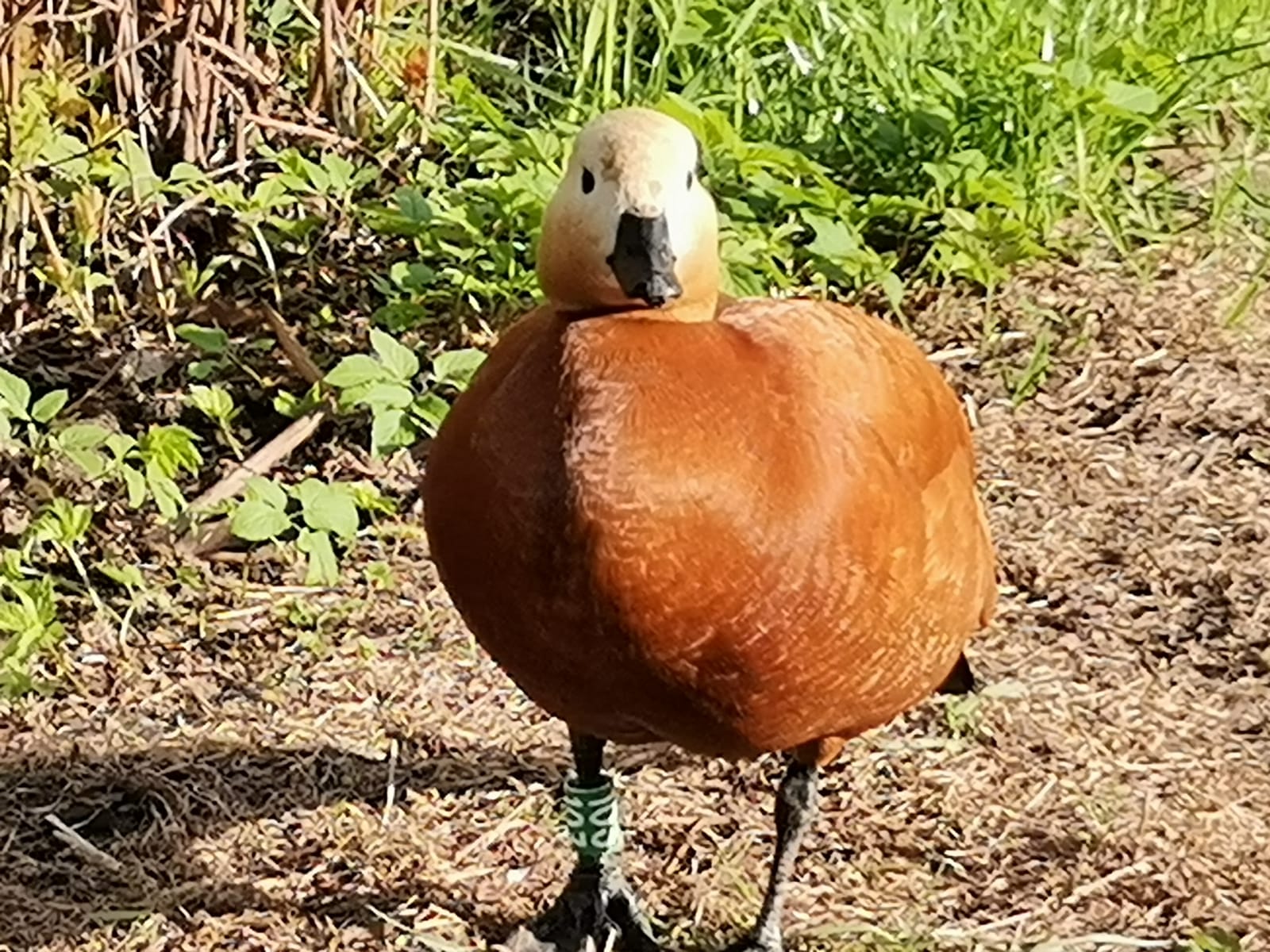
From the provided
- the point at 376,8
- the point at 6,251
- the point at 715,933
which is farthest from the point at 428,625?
the point at 376,8

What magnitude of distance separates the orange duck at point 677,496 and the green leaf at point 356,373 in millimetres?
1082

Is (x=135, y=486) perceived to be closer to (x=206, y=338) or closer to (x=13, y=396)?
(x=13, y=396)

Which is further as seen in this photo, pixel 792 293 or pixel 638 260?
pixel 792 293

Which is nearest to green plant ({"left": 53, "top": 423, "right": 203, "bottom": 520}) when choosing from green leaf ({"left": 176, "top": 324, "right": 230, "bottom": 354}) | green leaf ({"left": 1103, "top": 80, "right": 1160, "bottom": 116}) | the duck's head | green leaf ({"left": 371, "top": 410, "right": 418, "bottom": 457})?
green leaf ({"left": 176, "top": 324, "right": 230, "bottom": 354})

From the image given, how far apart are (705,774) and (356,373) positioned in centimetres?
88

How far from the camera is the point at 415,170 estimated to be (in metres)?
4.30

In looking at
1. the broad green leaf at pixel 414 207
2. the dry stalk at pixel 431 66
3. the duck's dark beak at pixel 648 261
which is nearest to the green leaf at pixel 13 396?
the broad green leaf at pixel 414 207

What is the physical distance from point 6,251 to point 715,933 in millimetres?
1905

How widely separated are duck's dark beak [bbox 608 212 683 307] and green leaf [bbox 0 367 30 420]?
5.21 feet

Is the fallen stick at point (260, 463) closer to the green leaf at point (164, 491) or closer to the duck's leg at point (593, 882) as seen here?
the green leaf at point (164, 491)

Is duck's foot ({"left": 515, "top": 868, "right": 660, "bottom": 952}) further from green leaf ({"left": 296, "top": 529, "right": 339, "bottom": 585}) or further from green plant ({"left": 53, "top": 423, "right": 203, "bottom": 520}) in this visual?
green plant ({"left": 53, "top": 423, "right": 203, "bottom": 520})

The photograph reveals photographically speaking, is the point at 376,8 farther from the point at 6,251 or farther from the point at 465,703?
the point at 465,703

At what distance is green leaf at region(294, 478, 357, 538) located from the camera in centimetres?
349

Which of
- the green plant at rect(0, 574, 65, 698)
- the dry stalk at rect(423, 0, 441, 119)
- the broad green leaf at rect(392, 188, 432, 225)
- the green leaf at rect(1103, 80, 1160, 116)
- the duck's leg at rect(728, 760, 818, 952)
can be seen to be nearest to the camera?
the duck's leg at rect(728, 760, 818, 952)
